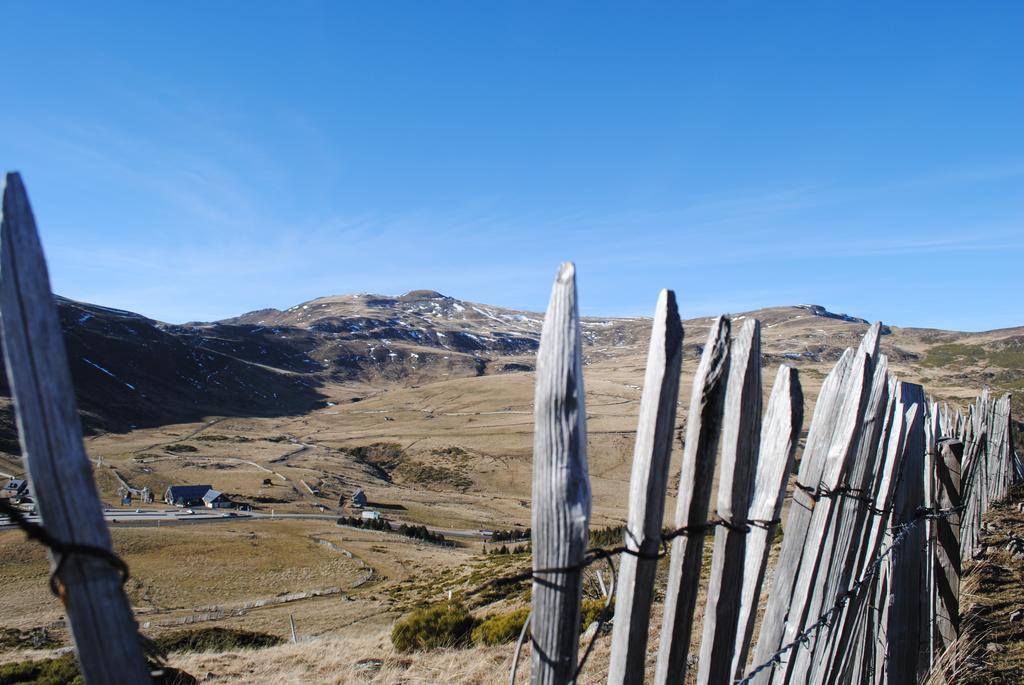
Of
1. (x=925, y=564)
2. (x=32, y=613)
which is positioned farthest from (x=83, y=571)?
(x=32, y=613)

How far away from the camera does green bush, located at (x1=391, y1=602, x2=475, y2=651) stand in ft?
40.4

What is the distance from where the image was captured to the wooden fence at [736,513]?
1.65 meters

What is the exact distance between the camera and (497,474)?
87.6m

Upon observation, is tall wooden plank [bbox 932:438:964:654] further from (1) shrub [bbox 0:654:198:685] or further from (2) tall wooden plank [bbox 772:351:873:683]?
(1) shrub [bbox 0:654:198:685]

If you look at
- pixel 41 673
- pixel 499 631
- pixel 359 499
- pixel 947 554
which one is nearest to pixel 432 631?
pixel 499 631

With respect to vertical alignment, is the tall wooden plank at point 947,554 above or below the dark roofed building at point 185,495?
above

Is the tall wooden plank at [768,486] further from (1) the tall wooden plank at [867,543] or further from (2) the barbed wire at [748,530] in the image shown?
(1) the tall wooden plank at [867,543]

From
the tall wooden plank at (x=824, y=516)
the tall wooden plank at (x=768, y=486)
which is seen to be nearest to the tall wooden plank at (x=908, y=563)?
the tall wooden plank at (x=824, y=516)

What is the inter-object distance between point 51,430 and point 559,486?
1123mm

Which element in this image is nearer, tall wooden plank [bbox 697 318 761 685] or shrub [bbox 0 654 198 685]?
tall wooden plank [bbox 697 318 761 685]

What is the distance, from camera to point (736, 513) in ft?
7.02

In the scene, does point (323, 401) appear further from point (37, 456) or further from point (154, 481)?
point (37, 456)

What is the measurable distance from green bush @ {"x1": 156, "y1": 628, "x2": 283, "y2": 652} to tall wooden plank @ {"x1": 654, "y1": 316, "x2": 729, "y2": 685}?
2086cm

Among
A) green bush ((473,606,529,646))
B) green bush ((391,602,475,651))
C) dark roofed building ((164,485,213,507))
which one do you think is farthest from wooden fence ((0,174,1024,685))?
dark roofed building ((164,485,213,507))
